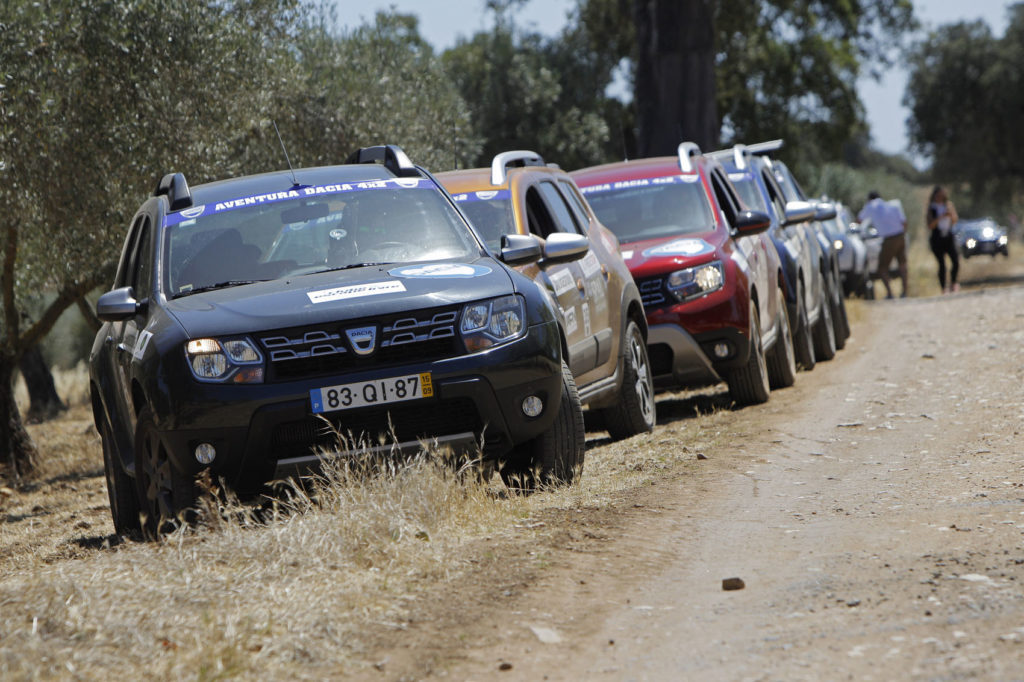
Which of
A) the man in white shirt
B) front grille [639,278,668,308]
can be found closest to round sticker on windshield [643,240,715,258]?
front grille [639,278,668,308]

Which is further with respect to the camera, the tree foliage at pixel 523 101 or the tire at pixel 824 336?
the tree foliage at pixel 523 101

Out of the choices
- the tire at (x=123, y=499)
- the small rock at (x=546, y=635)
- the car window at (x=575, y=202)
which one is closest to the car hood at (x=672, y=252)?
the car window at (x=575, y=202)

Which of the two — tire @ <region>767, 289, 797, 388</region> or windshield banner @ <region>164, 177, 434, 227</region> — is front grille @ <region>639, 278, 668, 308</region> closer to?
tire @ <region>767, 289, 797, 388</region>

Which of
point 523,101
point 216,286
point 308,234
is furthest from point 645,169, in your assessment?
point 523,101

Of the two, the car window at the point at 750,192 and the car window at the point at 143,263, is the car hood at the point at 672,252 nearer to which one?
the car window at the point at 750,192

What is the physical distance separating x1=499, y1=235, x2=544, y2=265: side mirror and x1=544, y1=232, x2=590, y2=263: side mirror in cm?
24

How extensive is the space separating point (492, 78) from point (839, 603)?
31.9 m

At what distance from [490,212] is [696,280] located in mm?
2186

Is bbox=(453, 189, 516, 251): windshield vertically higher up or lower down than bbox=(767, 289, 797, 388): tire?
higher up

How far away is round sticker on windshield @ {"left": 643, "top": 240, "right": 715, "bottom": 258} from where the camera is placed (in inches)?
406

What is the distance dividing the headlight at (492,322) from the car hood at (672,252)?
3980 millimetres

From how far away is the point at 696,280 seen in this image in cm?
1019

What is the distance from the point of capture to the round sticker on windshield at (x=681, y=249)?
10309 millimetres

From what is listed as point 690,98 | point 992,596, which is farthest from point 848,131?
point 992,596
